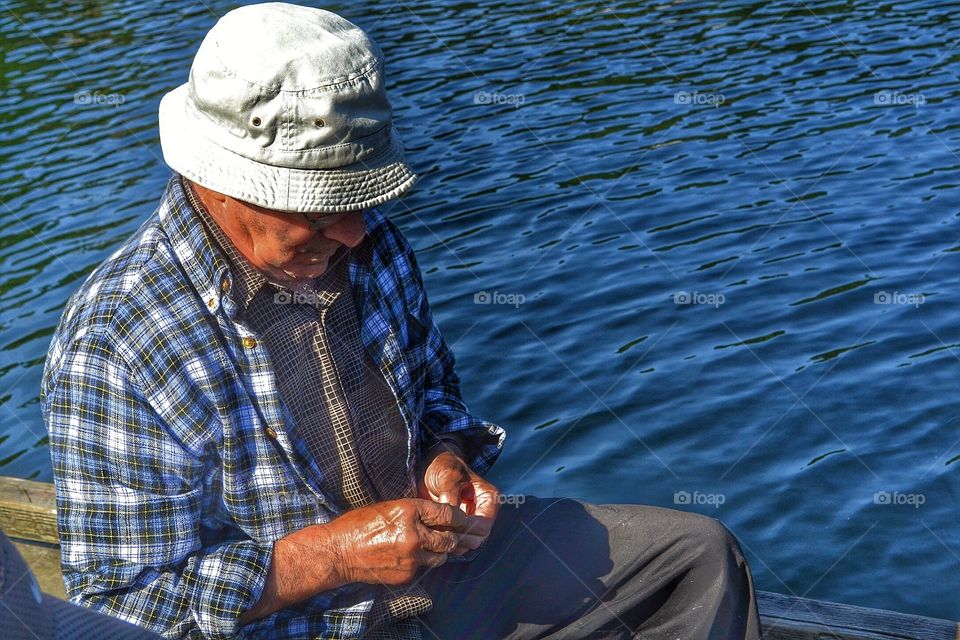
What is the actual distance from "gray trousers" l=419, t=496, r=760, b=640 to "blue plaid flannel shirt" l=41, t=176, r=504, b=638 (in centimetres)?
35

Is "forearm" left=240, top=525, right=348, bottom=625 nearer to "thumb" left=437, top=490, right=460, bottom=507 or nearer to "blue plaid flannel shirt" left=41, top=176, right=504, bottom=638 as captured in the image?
"blue plaid flannel shirt" left=41, top=176, right=504, bottom=638

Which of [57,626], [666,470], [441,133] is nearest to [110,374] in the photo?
[57,626]

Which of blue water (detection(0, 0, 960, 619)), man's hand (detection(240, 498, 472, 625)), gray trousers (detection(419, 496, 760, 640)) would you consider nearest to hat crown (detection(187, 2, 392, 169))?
man's hand (detection(240, 498, 472, 625))

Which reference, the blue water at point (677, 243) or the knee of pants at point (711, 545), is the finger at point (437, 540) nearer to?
the knee of pants at point (711, 545)

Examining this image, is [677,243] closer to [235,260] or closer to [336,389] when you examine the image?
[336,389]

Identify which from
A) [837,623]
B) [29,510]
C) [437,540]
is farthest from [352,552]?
[29,510]

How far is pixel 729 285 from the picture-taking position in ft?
21.9

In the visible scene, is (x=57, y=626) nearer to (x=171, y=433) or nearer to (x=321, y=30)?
(x=171, y=433)

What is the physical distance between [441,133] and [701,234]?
124 inches

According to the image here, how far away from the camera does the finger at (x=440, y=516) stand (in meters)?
2.65

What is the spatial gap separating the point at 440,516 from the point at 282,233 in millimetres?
750

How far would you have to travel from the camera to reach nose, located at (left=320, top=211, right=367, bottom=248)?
257cm

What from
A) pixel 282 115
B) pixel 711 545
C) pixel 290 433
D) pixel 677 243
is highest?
pixel 282 115

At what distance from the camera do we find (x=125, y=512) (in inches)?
94.3
